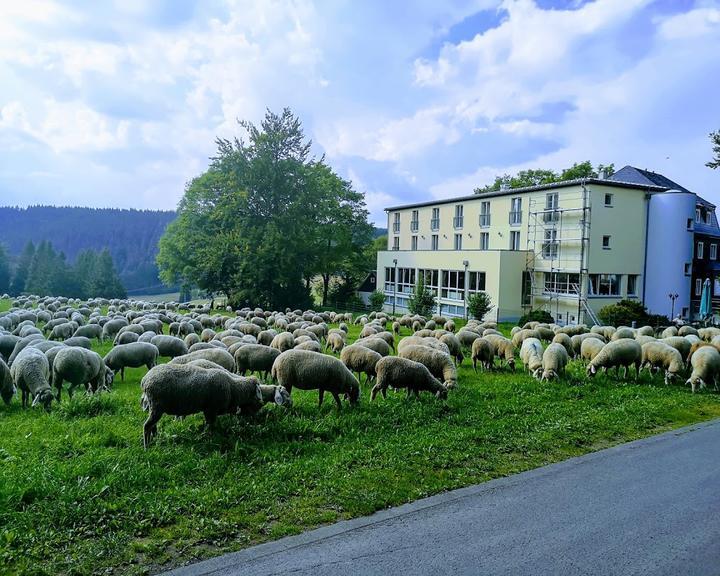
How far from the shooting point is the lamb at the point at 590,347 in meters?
18.6

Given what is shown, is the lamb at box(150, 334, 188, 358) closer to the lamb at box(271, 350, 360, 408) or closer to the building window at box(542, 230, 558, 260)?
the lamb at box(271, 350, 360, 408)

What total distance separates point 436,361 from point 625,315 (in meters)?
23.9

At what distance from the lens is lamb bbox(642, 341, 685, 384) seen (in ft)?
53.0

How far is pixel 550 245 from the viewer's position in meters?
41.3

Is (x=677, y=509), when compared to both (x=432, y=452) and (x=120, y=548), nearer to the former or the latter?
(x=432, y=452)

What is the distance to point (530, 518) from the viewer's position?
6859 mm

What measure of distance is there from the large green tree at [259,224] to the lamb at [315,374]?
37811 mm

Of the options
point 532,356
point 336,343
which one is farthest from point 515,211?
point 532,356

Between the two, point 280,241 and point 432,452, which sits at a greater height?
point 280,241

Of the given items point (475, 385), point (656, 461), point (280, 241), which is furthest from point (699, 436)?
point (280, 241)

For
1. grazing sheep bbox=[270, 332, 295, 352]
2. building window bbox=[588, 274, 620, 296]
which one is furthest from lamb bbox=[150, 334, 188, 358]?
building window bbox=[588, 274, 620, 296]

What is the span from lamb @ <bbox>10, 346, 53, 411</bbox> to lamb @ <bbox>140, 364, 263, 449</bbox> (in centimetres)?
398

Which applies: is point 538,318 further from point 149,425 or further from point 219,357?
point 149,425

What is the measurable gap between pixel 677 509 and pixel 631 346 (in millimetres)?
10216
